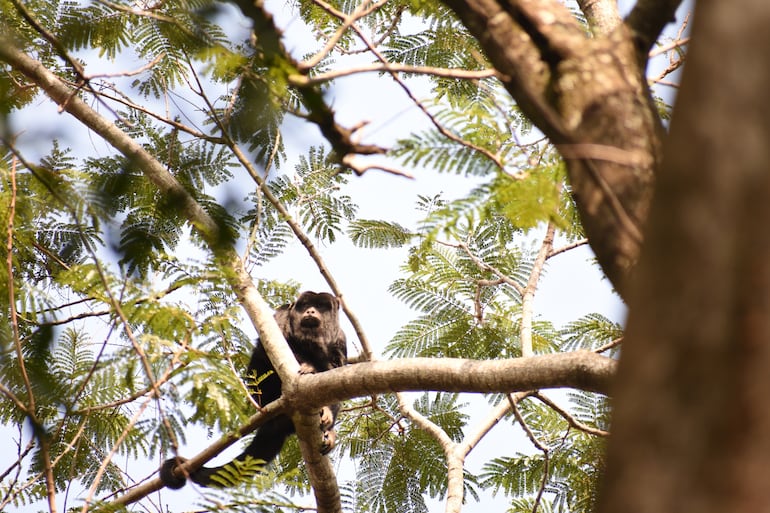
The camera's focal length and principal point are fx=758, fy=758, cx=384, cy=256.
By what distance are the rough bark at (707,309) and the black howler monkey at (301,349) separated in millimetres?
4534

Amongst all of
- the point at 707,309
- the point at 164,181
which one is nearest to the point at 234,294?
the point at 164,181

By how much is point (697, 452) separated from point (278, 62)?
1609 millimetres

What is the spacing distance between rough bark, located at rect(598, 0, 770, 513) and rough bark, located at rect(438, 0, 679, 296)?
0.65 meters

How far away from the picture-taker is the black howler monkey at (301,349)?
5.42 m

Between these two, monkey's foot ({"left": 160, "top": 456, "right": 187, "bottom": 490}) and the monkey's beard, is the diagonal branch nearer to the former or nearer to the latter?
monkey's foot ({"left": 160, "top": 456, "right": 187, "bottom": 490})

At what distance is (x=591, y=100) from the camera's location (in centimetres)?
177

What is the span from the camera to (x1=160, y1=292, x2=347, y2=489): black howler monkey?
5.42 m

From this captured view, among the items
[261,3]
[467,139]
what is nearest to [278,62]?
[261,3]

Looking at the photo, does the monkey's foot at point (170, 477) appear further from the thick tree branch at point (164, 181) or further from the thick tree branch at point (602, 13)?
the thick tree branch at point (602, 13)

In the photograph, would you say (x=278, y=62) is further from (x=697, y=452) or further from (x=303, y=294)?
(x=303, y=294)

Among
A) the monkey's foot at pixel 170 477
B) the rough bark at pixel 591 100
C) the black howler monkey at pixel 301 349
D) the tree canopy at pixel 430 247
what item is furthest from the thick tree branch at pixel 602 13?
the monkey's foot at pixel 170 477

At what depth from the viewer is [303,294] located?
22.7 feet

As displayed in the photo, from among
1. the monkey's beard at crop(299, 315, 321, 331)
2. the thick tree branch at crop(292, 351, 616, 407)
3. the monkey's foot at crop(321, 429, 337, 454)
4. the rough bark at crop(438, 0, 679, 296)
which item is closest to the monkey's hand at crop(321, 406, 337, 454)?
the monkey's foot at crop(321, 429, 337, 454)

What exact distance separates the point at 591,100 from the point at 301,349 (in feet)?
16.2
